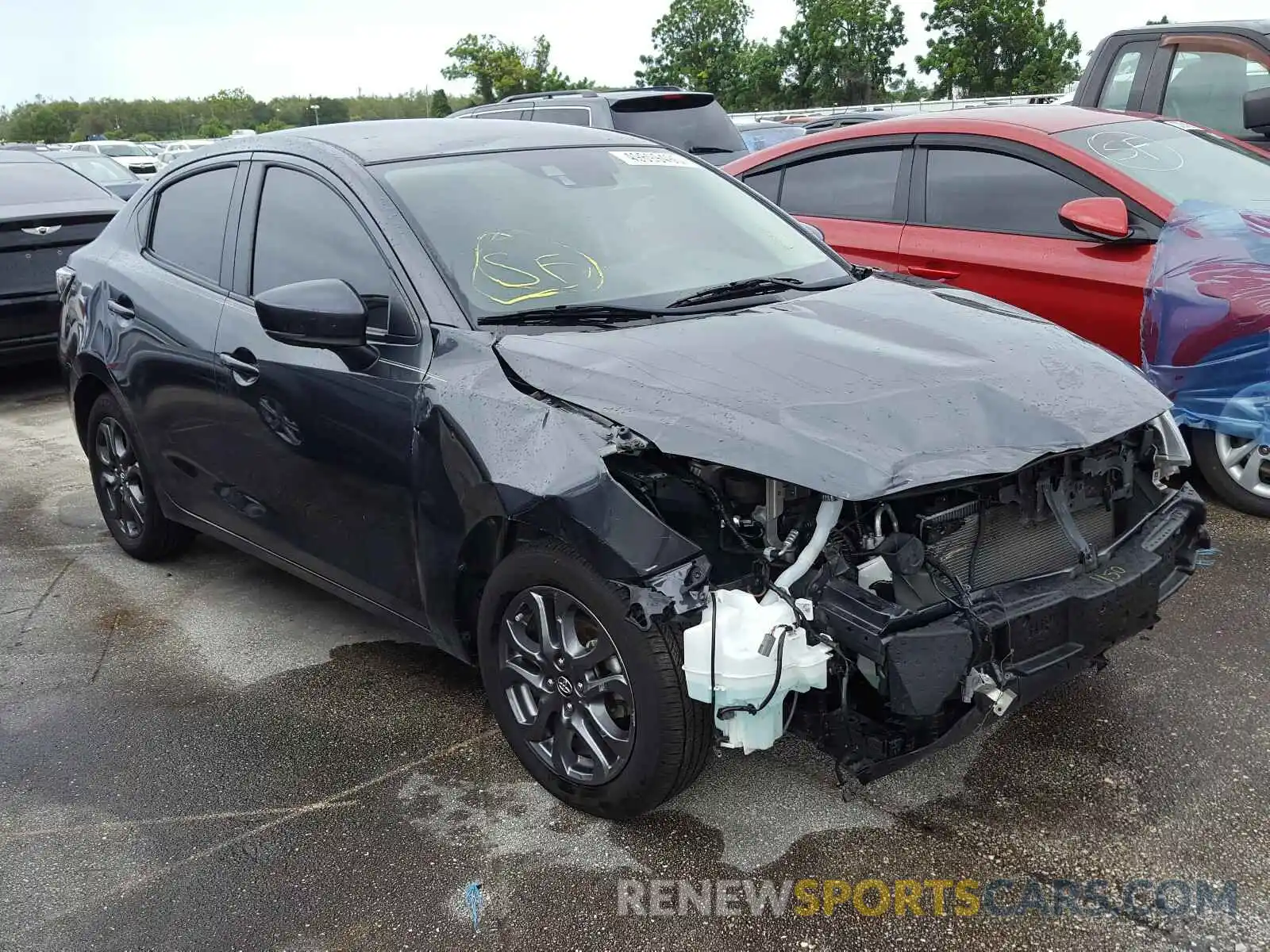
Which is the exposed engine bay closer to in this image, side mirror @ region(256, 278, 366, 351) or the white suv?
side mirror @ region(256, 278, 366, 351)

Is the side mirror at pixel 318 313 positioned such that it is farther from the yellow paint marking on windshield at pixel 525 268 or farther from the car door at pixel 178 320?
the car door at pixel 178 320

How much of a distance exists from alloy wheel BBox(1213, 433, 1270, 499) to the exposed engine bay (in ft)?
6.83

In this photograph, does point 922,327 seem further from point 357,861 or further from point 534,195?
point 357,861

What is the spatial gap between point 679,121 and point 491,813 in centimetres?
849

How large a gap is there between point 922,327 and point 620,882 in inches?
65.6

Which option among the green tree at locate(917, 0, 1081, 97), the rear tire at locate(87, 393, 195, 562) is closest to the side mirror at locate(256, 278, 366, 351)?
the rear tire at locate(87, 393, 195, 562)

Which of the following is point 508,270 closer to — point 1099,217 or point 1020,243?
point 1099,217

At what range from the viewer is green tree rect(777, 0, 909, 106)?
61.8 metres

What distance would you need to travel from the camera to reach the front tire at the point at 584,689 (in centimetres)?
263

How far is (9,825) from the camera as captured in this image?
3129mm

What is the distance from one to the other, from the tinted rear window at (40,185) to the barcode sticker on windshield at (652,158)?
6.00 meters

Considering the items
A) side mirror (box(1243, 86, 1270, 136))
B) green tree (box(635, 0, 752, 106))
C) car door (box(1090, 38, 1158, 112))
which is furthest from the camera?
green tree (box(635, 0, 752, 106))

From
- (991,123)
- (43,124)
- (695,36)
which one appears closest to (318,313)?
(991,123)

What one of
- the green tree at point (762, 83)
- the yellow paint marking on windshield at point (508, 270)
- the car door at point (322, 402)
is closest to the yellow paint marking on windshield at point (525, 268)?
the yellow paint marking on windshield at point (508, 270)
